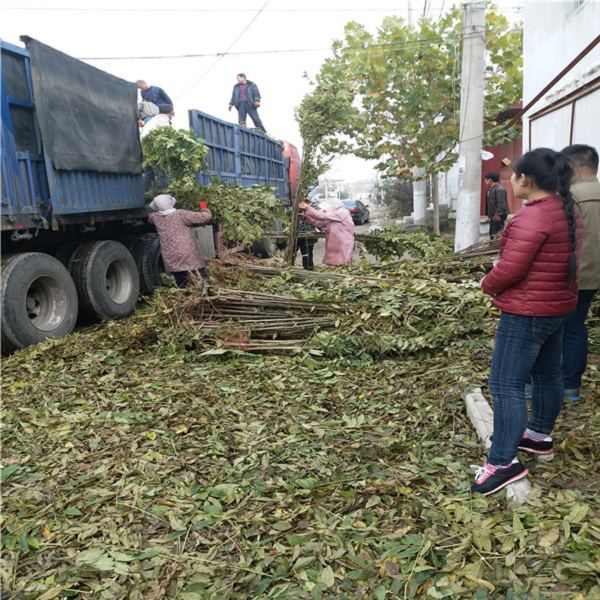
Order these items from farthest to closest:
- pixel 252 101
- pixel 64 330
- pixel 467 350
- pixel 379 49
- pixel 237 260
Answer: pixel 379 49 < pixel 252 101 < pixel 237 260 < pixel 64 330 < pixel 467 350

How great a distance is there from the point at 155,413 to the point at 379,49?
15346mm

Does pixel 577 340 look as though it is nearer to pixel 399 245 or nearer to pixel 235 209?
pixel 399 245

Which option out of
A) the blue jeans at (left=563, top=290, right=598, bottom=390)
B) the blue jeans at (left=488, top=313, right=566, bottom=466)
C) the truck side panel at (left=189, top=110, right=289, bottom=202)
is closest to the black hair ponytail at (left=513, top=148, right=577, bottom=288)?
the blue jeans at (left=488, top=313, right=566, bottom=466)

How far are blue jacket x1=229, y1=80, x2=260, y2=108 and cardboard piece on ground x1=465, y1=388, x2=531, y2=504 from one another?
10459 mm

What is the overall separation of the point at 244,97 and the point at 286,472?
11035 millimetres

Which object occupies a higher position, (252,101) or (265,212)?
(252,101)

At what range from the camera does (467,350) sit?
4688 millimetres

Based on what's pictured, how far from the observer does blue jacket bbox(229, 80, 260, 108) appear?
12391 millimetres

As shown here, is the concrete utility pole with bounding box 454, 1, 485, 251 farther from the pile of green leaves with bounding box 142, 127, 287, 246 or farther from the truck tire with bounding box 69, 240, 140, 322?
the truck tire with bounding box 69, 240, 140, 322

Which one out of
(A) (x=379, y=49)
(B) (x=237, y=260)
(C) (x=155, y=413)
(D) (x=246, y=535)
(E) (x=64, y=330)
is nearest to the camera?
(D) (x=246, y=535)

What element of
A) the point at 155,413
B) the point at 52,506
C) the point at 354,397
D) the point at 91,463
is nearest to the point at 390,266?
the point at 354,397

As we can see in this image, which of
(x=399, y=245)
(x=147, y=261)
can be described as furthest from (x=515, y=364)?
(x=147, y=261)

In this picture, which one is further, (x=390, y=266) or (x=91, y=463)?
(x=390, y=266)

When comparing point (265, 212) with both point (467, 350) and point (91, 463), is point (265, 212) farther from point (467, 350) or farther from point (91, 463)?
point (91, 463)
